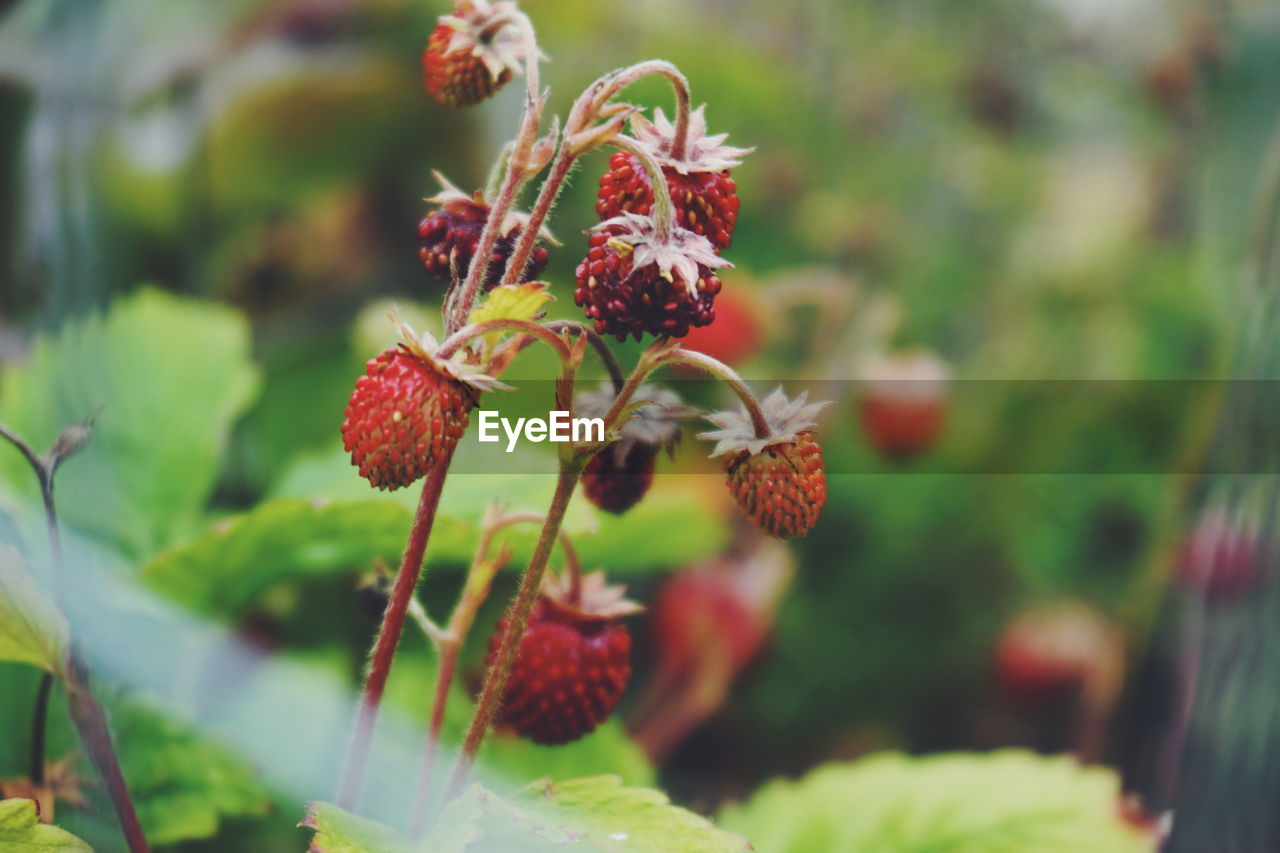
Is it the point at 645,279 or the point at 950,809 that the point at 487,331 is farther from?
the point at 950,809

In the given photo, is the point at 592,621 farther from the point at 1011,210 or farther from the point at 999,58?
the point at 999,58

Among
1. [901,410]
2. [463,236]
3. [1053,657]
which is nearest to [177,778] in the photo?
[463,236]

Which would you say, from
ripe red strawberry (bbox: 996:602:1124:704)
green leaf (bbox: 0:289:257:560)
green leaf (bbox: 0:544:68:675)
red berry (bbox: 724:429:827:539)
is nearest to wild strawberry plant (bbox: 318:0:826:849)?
red berry (bbox: 724:429:827:539)

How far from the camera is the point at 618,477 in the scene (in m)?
0.36

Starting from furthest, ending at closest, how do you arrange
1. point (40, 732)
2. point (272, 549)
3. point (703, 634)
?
point (703, 634), point (272, 549), point (40, 732)

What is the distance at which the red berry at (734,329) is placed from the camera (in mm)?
727

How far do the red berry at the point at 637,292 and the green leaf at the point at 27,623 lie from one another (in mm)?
207

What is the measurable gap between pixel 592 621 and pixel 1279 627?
1.03 ft

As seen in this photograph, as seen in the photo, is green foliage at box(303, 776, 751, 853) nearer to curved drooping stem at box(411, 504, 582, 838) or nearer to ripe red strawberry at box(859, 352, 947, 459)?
curved drooping stem at box(411, 504, 582, 838)

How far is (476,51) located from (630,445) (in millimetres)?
139

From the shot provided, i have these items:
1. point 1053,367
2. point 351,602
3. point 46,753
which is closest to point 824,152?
point 1053,367

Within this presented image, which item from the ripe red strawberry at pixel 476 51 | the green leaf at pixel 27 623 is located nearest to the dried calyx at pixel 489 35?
the ripe red strawberry at pixel 476 51

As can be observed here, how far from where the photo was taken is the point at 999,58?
162cm

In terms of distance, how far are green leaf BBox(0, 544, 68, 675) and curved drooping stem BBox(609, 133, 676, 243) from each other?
0.24 meters
